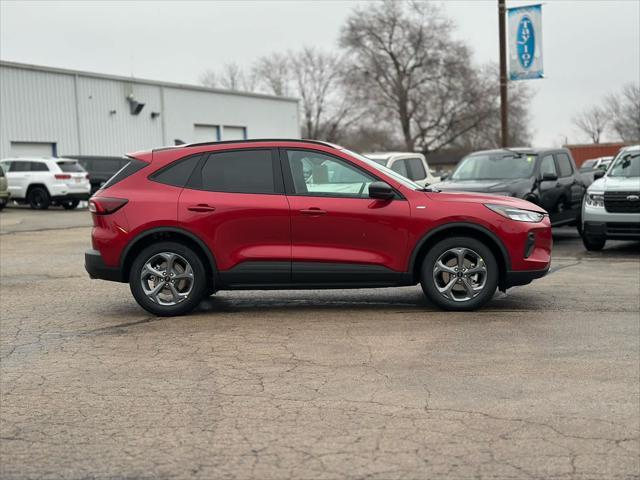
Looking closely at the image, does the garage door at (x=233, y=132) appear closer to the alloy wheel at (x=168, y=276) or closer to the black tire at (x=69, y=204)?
the black tire at (x=69, y=204)

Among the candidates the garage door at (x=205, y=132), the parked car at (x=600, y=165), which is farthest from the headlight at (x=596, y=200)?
the garage door at (x=205, y=132)

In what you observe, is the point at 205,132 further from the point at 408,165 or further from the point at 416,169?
the point at 408,165

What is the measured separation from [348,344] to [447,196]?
207 centimetres

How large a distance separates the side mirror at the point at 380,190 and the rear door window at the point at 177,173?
176cm

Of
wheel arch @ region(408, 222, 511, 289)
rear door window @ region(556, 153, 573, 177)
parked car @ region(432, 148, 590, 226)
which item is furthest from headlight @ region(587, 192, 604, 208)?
wheel arch @ region(408, 222, 511, 289)

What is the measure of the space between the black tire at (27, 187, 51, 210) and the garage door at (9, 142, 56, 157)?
6.46 metres

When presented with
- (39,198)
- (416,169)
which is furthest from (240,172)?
(39,198)

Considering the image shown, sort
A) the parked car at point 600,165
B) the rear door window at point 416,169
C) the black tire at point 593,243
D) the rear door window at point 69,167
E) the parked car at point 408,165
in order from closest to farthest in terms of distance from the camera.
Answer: the black tire at point 593,243
the parked car at point 408,165
the rear door window at point 416,169
the parked car at point 600,165
the rear door window at point 69,167

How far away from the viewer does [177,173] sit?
8.50m

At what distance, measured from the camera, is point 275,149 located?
333 inches

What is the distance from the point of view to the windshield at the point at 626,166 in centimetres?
1473

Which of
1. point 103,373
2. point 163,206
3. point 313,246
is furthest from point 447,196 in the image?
point 103,373

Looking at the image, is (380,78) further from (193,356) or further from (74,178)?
(193,356)

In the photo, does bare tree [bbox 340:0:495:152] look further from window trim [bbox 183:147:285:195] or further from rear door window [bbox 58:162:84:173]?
window trim [bbox 183:147:285:195]
